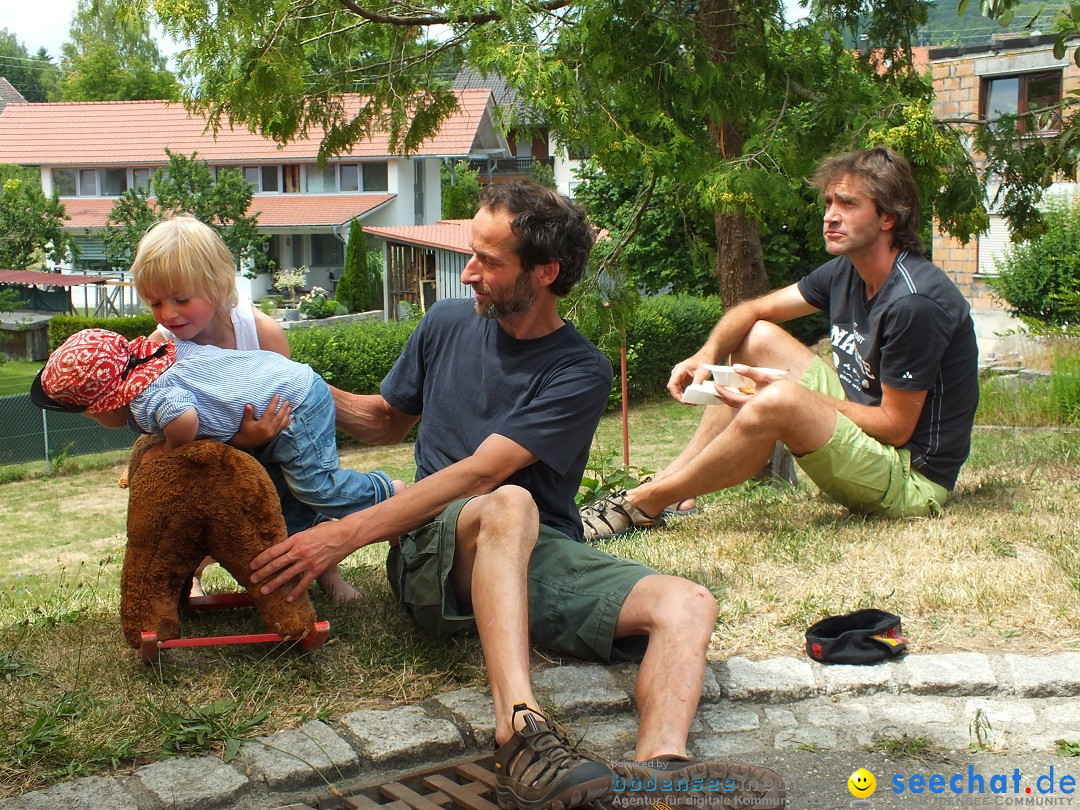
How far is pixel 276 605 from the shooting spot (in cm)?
301

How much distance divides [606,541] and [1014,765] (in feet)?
6.93

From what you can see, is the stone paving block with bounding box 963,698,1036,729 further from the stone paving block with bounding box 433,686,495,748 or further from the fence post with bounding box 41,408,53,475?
the fence post with bounding box 41,408,53,475

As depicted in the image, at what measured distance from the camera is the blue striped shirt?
283 centimetres

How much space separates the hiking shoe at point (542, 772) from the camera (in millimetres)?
2357

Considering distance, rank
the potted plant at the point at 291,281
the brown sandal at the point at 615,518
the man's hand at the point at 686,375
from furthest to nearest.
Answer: the potted plant at the point at 291,281
the brown sandal at the point at 615,518
the man's hand at the point at 686,375

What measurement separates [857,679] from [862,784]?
0.58m

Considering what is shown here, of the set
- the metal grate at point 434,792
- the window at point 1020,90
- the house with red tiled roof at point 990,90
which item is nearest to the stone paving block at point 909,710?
the metal grate at point 434,792

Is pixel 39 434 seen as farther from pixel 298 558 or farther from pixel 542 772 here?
pixel 542 772

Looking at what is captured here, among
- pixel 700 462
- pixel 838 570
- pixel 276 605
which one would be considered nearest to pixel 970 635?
pixel 838 570

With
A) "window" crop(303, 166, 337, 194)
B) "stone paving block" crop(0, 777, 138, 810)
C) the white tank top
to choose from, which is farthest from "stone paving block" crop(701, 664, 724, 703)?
"window" crop(303, 166, 337, 194)

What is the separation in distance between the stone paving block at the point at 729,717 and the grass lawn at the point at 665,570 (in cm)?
25

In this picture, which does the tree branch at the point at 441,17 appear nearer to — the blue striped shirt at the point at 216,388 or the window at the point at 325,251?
the blue striped shirt at the point at 216,388

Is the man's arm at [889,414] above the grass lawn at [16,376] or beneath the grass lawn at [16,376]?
above

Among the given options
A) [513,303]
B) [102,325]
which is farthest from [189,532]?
[102,325]
